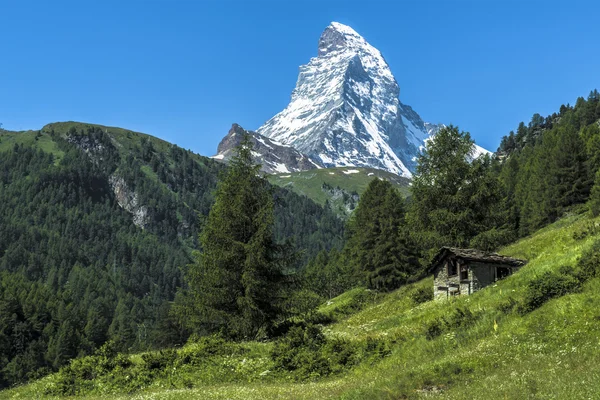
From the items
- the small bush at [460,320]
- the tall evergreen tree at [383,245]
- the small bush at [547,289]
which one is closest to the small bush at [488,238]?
the tall evergreen tree at [383,245]

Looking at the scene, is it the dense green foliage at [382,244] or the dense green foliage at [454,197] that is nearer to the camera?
the dense green foliage at [454,197]

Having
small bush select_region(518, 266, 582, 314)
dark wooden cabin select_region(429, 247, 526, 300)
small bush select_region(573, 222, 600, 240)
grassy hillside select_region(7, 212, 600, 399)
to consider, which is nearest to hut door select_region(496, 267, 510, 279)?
dark wooden cabin select_region(429, 247, 526, 300)

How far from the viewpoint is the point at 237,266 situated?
1259 inches

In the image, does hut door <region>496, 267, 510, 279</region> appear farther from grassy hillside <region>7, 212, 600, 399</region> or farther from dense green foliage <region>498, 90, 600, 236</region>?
dense green foliage <region>498, 90, 600, 236</region>

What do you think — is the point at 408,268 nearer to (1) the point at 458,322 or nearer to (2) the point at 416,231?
(2) the point at 416,231

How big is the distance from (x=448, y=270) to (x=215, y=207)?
56.9 ft

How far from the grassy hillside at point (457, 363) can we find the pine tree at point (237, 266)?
4686 millimetres

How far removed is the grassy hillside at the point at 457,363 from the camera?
1349 cm

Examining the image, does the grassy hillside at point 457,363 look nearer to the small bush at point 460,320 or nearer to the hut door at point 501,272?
the small bush at point 460,320

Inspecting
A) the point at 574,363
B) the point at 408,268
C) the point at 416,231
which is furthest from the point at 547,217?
the point at 574,363

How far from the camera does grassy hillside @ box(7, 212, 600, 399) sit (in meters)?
13.5

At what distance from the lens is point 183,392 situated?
60.4ft

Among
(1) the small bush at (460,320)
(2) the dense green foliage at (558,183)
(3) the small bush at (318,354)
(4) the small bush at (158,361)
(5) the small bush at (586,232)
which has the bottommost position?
(4) the small bush at (158,361)

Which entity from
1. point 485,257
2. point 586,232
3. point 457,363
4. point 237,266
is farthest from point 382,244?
point 457,363
